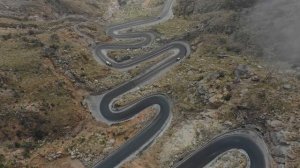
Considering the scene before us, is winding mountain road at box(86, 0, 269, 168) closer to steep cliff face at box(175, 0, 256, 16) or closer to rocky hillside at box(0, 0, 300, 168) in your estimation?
rocky hillside at box(0, 0, 300, 168)

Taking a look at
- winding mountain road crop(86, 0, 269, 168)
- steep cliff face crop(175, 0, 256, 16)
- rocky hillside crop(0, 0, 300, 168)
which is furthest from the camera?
steep cliff face crop(175, 0, 256, 16)

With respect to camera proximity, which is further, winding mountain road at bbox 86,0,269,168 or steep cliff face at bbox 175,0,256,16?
steep cliff face at bbox 175,0,256,16

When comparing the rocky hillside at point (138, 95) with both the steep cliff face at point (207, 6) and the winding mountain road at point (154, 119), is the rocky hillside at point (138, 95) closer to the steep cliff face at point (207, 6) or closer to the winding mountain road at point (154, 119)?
the winding mountain road at point (154, 119)

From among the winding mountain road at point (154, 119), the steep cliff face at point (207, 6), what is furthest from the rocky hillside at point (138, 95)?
the steep cliff face at point (207, 6)

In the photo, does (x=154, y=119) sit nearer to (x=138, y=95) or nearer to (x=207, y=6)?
(x=138, y=95)

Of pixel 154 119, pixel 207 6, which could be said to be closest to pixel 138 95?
pixel 154 119

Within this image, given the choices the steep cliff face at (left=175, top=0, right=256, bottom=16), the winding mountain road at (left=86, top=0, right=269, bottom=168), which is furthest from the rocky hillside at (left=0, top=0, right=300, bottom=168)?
the steep cliff face at (left=175, top=0, right=256, bottom=16)

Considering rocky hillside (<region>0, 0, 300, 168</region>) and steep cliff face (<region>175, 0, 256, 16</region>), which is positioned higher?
steep cliff face (<region>175, 0, 256, 16</region>)

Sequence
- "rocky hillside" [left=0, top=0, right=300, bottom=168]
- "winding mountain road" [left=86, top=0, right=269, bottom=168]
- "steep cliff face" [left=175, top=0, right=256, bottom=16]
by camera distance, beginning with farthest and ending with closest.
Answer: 1. "steep cliff face" [left=175, top=0, right=256, bottom=16]
2. "rocky hillside" [left=0, top=0, right=300, bottom=168]
3. "winding mountain road" [left=86, top=0, right=269, bottom=168]
